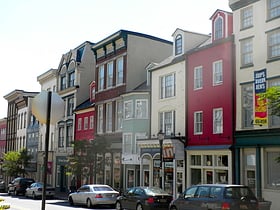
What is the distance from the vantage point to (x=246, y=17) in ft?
86.1

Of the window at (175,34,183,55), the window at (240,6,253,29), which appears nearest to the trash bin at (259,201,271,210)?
the window at (240,6,253,29)

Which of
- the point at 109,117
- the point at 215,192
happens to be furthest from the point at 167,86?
the point at 215,192

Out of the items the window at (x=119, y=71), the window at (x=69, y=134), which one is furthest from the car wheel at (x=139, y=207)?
the window at (x=69, y=134)

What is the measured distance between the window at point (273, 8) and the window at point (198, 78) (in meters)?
6.17

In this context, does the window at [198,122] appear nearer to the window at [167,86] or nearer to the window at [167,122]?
the window at [167,122]

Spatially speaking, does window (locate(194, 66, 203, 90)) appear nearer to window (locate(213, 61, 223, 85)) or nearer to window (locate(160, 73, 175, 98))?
window (locate(213, 61, 223, 85))

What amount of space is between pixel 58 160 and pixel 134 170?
1776 centimetres

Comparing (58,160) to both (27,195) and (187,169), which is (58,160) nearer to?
(27,195)

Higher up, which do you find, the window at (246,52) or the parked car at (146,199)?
the window at (246,52)

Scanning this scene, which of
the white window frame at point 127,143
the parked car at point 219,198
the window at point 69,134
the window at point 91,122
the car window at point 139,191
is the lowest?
the car window at point 139,191

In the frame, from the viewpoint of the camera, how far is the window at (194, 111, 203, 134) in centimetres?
2889

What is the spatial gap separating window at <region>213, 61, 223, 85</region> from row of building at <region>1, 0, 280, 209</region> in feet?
0.20

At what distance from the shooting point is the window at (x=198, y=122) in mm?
28886

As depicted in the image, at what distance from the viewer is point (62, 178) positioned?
50.1 meters
